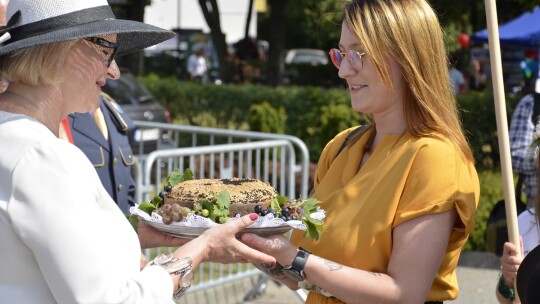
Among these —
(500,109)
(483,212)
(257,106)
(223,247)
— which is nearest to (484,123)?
(257,106)

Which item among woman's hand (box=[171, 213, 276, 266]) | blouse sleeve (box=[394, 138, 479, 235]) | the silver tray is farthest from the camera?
blouse sleeve (box=[394, 138, 479, 235])

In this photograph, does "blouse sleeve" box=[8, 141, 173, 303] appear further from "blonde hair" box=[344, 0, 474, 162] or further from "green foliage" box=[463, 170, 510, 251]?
"green foliage" box=[463, 170, 510, 251]

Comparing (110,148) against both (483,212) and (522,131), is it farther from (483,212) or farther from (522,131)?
(483,212)

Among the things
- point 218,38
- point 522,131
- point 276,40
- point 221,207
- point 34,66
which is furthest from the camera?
point 218,38

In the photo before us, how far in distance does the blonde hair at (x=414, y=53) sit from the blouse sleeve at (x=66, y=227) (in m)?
1.17

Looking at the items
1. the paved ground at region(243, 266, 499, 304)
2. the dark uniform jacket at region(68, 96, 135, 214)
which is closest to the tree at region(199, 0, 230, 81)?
the paved ground at region(243, 266, 499, 304)

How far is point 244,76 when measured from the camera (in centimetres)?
3294

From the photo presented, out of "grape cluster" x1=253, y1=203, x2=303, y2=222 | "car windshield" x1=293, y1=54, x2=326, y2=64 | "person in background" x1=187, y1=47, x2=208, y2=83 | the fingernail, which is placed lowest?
"car windshield" x1=293, y1=54, x2=326, y2=64

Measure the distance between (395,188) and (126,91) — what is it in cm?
1146

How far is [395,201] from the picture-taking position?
291 cm

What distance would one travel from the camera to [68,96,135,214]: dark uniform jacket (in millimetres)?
4551

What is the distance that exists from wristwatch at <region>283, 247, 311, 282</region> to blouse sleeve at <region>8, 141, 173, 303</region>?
84 cm

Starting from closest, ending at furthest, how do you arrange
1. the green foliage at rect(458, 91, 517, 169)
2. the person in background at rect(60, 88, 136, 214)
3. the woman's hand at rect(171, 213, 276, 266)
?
the woman's hand at rect(171, 213, 276, 266)
the person in background at rect(60, 88, 136, 214)
the green foliage at rect(458, 91, 517, 169)

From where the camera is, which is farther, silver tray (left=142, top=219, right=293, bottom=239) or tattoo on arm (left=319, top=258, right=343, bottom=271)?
tattoo on arm (left=319, top=258, right=343, bottom=271)
